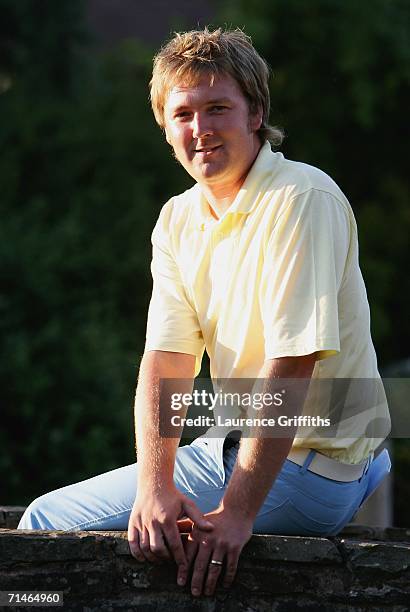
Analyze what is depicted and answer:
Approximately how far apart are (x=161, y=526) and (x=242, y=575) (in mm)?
241

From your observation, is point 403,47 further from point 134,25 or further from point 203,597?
point 203,597

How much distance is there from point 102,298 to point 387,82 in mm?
5104

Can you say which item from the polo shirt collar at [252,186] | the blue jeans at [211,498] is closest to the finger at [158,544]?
the blue jeans at [211,498]

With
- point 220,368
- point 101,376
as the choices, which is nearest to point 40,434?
point 101,376

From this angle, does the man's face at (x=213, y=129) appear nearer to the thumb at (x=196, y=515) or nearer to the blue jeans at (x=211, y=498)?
the blue jeans at (x=211, y=498)

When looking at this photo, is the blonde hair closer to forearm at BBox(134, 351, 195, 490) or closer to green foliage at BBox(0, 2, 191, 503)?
forearm at BBox(134, 351, 195, 490)

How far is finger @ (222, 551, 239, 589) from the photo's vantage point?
2.63m

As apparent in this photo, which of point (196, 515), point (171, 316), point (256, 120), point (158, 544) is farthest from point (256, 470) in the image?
point (256, 120)

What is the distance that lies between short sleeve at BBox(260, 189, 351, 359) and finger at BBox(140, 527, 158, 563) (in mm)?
530

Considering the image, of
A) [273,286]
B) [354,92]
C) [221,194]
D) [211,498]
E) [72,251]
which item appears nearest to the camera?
[273,286]

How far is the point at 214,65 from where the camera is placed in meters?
3.01

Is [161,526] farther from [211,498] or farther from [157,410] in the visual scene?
[157,410]

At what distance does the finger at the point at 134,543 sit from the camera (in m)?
2.69

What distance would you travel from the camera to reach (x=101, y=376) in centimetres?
682
